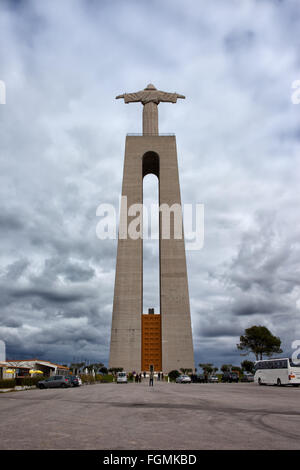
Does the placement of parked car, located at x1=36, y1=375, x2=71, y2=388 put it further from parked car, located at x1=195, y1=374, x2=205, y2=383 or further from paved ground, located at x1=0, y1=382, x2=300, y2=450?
paved ground, located at x1=0, y1=382, x2=300, y2=450

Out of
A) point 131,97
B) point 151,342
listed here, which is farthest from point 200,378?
point 131,97

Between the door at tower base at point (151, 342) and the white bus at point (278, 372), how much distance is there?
21.2m

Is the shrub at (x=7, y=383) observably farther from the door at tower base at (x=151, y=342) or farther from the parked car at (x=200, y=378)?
the door at tower base at (x=151, y=342)

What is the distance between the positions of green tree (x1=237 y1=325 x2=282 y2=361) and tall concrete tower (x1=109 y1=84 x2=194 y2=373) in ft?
37.2

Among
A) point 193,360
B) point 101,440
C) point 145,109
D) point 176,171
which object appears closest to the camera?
point 101,440

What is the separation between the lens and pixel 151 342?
5700cm

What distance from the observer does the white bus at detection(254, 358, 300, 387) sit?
29.9 m

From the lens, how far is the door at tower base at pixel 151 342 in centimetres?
5625

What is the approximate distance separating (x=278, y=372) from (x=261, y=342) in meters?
28.7

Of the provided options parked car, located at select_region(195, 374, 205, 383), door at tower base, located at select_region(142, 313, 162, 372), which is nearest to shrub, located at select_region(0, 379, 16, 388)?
parked car, located at select_region(195, 374, 205, 383)
